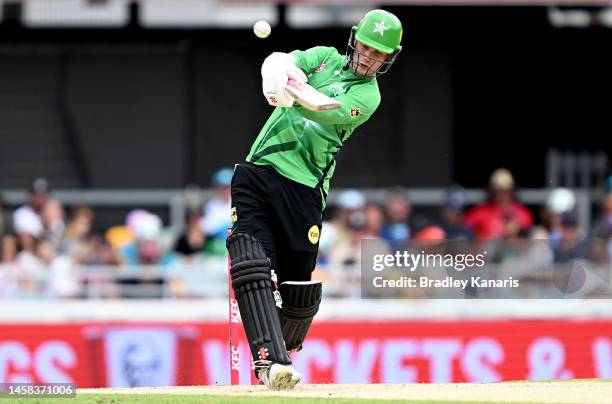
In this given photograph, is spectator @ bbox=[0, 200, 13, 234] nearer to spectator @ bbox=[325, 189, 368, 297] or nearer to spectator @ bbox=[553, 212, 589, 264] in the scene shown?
spectator @ bbox=[325, 189, 368, 297]

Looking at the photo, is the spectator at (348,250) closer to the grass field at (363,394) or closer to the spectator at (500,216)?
the spectator at (500,216)

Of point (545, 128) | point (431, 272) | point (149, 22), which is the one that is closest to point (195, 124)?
point (149, 22)

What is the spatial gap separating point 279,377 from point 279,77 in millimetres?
1576

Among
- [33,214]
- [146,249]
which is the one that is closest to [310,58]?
[146,249]

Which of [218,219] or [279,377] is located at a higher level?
[218,219]

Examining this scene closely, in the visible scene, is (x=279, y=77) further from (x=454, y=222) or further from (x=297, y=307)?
(x=454, y=222)

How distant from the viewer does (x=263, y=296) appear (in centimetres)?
755

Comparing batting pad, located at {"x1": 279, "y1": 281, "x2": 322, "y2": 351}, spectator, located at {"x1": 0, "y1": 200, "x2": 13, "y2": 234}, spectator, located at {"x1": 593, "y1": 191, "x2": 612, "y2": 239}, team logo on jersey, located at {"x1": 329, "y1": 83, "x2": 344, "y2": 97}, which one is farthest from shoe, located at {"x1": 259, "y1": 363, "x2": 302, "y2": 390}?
spectator, located at {"x1": 0, "y1": 200, "x2": 13, "y2": 234}

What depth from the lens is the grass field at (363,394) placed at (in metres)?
6.96

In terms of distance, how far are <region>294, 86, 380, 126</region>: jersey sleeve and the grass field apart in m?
1.44

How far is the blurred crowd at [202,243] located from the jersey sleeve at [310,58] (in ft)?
17.1

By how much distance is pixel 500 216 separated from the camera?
14.8m

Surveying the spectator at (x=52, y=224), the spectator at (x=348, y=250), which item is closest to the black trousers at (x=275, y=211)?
the spectator at (x=348, y=250)

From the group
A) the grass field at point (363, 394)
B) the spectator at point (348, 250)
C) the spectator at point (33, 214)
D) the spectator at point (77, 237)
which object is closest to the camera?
the grass field at point (363, 394)
